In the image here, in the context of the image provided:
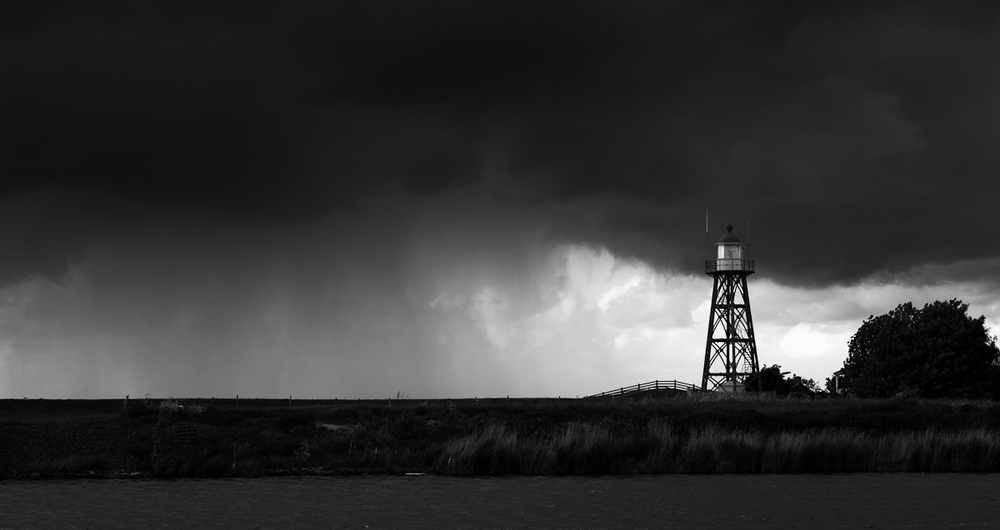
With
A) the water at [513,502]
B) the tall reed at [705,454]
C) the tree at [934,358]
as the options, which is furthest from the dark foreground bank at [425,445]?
the tree at [934,358]

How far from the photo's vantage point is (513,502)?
105 feet

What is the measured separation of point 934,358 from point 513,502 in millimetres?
53278

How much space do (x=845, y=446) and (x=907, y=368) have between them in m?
35.9

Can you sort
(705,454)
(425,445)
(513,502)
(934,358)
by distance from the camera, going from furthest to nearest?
(934,358)
(425,445)
(705,454)
(513,502)

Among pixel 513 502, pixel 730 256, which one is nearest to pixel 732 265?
pixel 730 256

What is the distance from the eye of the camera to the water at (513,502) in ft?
92.1

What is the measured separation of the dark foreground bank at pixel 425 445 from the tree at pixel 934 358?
24.1 meters

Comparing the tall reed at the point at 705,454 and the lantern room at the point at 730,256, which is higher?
the lantern room at the point at 730,256

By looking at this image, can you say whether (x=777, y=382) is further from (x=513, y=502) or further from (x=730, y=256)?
(x=513, y=502)

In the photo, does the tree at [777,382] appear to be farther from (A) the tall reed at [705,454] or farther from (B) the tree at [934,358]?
(A) the tall reed at [705,454]

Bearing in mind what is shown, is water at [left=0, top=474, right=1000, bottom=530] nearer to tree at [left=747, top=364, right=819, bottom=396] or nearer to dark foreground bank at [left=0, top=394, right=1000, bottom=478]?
dark foreground bank at [left=0, top=394, right=1000, bottom=478]

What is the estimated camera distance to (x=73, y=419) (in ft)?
161

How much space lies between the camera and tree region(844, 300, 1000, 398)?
7494 cm

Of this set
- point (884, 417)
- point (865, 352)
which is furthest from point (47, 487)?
point (865, 352)
